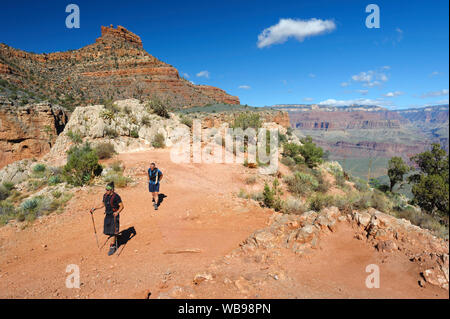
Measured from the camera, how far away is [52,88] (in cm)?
2358

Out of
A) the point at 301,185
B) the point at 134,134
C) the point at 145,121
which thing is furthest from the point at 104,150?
the point at 301,185

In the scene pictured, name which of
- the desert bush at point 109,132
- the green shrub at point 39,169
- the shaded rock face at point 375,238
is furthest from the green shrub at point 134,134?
the shaded rock face at point 375,238

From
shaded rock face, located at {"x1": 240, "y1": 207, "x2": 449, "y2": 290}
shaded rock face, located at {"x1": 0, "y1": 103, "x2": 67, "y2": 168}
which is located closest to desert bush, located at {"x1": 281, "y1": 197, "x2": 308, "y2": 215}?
shaded rock face, located at {"x1": 240, "y1": 207, "x2": 449, "y2": 290}

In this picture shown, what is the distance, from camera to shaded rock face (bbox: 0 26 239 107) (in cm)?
2489

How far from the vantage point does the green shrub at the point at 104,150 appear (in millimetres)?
11500

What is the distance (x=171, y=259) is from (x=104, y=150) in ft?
31.6

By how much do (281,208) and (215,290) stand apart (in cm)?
457

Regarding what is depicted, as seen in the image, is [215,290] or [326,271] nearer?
[215,290]

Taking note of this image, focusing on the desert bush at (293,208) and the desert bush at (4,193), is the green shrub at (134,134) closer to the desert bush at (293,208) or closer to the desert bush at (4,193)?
the desert bush at (4,193)

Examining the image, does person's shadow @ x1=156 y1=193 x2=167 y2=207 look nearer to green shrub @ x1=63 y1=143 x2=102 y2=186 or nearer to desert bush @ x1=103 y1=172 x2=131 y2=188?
desert bush @ x1=103 y1=172 x2=131 y2=188

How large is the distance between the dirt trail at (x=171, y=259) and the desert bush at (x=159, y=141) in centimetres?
768
